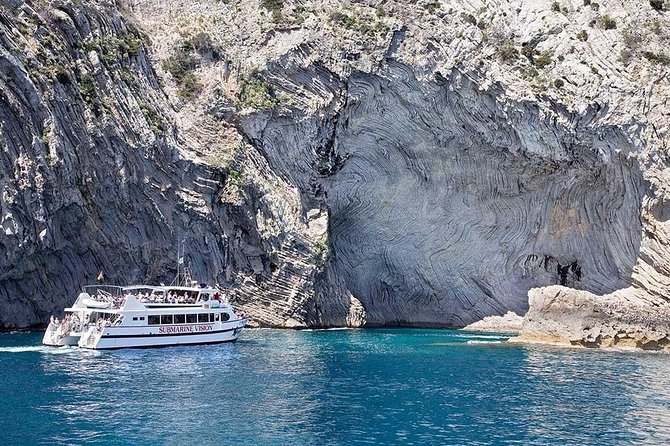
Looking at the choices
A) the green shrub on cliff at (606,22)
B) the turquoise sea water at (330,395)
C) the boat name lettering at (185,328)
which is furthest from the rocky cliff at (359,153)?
the turquoise sea water at (330,395)

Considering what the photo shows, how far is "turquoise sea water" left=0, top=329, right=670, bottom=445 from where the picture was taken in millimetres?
26047

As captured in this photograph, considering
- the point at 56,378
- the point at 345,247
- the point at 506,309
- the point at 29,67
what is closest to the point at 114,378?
the point at 56,378

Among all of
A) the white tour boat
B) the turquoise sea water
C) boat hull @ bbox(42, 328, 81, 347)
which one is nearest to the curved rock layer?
the white tour boat

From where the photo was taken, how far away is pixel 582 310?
49.9 meters

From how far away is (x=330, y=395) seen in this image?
106ft

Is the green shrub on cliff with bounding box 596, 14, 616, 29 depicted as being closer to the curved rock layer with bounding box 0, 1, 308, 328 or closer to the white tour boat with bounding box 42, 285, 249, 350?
the curved rock layer with bounding box 0, 1, 308, 328

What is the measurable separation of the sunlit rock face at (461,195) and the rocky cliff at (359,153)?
0.42ft

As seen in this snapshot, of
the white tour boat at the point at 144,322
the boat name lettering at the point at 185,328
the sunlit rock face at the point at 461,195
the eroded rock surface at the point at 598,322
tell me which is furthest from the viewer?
the sunlit rock face at the point at 461,195

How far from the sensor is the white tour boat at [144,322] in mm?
45438

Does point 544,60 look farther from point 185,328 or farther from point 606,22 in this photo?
point 185,328

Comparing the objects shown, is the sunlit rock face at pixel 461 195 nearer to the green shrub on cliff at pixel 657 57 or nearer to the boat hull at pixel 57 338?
the green shrub on cliff at pixel 657 57

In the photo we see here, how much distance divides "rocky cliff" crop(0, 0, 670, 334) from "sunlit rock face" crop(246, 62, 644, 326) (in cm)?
13

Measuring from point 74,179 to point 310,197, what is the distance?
16966 millimetres

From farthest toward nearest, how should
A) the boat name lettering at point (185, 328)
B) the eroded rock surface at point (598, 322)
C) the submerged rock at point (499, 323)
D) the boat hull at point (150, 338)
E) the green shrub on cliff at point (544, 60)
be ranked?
the submerged rock at point (499, 323), the green shrub on cliff at point (544, 60), the eroded rock surface at point (598, 322), the boat name lettering at point (185, 328), the boat hull at point (150, 338)
